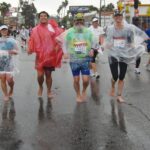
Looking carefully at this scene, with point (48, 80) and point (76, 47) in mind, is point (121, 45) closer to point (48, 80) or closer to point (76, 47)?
point (76, 47)

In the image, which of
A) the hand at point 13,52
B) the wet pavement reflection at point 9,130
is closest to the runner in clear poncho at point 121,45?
the hand at point 13,52

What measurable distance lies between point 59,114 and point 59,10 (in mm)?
172837

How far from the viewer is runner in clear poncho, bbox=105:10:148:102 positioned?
9.65 metres

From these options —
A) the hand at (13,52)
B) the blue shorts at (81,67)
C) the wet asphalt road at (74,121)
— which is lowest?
the wet asphalt road at (74,121)

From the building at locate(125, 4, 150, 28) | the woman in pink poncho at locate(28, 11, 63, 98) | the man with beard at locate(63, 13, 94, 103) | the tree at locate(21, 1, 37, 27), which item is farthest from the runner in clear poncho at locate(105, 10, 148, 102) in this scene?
the tree at locate(21, 1, 37, 27)

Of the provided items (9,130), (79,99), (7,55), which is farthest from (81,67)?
(9,130)

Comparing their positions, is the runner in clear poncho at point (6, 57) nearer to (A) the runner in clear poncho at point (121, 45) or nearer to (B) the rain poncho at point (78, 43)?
(B) the rain poncho at point (78, 43)

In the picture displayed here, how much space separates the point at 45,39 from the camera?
382 inches

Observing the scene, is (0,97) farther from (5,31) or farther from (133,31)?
(133,31)

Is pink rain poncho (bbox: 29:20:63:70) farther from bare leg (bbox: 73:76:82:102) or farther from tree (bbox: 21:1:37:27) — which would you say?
tree (bbox: 21:1:37:27)

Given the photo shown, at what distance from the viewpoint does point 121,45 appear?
9.80 m

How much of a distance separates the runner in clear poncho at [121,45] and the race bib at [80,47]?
2.07ft

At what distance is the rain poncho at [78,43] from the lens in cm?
948

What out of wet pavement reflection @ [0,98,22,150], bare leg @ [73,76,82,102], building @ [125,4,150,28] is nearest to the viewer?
wet pavement reflection @ [0,98,22,150]
